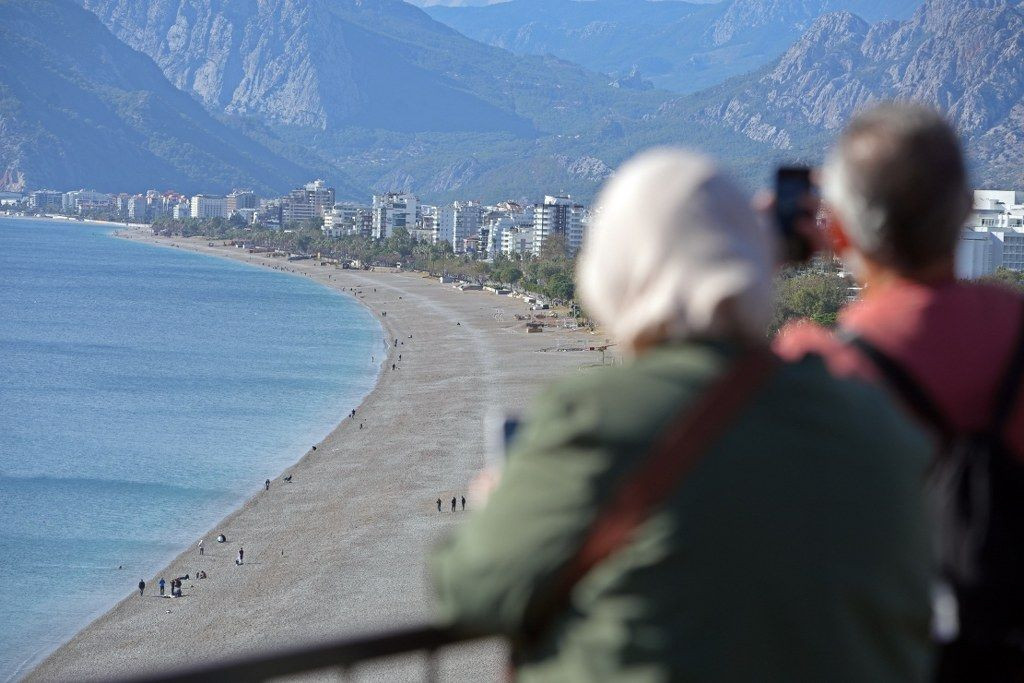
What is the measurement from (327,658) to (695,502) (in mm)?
610

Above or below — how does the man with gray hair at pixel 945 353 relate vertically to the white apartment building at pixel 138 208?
below

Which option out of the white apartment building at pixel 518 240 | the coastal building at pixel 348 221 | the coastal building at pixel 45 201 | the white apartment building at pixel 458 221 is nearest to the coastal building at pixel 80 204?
the coastal building at pixel 45 201

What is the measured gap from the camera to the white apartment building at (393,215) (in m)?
133

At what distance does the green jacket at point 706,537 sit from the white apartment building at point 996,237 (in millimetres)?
44807

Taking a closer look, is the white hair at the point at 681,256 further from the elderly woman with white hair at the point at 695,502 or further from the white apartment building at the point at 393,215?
the white apartment building at the point at 393,215

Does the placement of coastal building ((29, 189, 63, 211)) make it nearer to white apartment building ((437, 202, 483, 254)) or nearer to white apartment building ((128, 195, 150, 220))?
white apartment building ((128, 195, 150, 220))

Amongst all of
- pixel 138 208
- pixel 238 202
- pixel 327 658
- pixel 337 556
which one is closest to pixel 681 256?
pixel 327 658

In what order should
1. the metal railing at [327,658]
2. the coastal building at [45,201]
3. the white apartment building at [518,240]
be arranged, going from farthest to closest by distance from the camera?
1. the coastal building at [45,201]
2. the white apartment building at [518,240]
3. the metal railing at [327,658]

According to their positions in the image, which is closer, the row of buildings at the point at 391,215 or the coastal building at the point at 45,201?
the row of buildings at the point at 391,215

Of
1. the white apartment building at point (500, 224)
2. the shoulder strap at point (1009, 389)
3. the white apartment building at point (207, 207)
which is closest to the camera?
the shoulder strap at point (1009, 389)

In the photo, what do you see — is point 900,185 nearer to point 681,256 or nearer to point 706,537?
point 681,256

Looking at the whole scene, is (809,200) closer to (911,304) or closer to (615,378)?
(911,304)

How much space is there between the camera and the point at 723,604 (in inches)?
51.8

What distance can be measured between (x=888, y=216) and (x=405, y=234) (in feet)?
377
